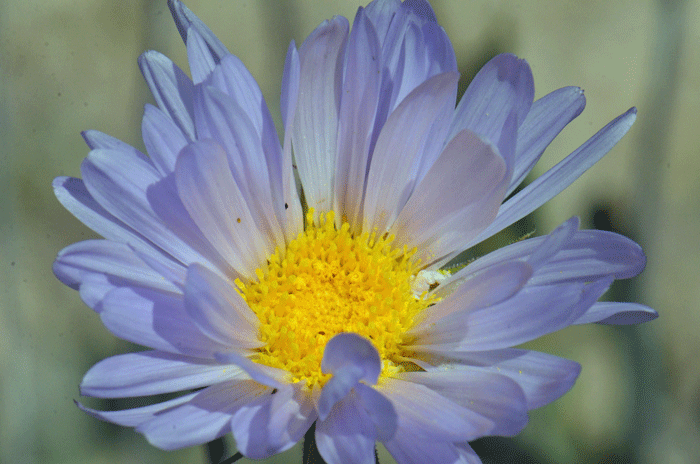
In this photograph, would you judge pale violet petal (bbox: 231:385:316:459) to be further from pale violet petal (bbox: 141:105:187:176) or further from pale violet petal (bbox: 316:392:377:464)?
pale violet petal (bbox: 141:105:187:176)

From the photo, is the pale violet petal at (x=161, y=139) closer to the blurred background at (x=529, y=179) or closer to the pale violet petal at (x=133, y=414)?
the pale violet petal at (x=133, y=414)

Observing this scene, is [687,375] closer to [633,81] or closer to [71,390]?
[633,81]

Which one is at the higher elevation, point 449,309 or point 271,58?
point 271,58

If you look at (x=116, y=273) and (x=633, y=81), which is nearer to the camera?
(x=116, y=273)

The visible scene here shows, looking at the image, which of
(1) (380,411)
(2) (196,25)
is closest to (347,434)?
(1) (380,411)

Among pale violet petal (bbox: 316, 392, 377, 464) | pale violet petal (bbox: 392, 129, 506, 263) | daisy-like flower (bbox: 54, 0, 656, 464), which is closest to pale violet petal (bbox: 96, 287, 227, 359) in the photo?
daisy-like flower (bbox: 54, 0, 656, 464)

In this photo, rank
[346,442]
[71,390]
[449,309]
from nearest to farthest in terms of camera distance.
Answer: [346,442] → [449,309] → [71,390]

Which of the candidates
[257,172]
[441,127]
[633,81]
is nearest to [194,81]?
[257,172]

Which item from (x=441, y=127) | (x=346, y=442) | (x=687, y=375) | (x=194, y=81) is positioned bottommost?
(x=687, y=375)
